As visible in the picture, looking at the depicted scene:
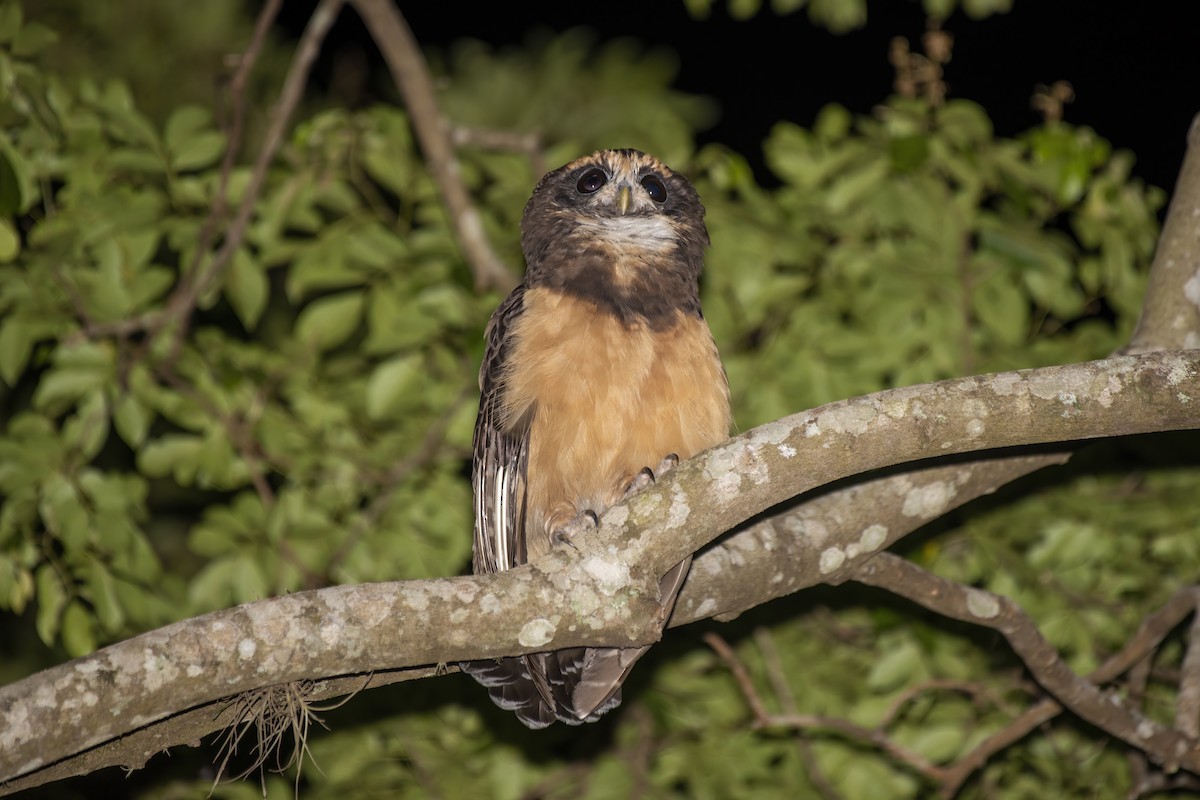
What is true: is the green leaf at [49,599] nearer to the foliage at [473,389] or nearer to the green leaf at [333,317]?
the foliage at [473,389]

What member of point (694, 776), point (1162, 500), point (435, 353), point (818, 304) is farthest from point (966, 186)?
point (694, 776)

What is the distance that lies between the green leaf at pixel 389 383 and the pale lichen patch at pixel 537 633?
2223 millimetres

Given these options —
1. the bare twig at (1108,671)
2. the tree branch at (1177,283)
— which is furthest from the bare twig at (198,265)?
the bare twig at (1108,671)

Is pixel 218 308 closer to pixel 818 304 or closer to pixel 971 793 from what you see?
pixel 818 304

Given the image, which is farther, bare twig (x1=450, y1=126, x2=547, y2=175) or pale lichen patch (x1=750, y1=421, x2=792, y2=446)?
bare twig (x1=450, y1=126, x2=547, y2=175)

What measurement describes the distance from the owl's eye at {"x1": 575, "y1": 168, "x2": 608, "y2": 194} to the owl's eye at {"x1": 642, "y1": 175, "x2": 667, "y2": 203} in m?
0.18

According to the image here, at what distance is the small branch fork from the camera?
4043 mm

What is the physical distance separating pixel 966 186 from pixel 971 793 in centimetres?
316

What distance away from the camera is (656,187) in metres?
4.98

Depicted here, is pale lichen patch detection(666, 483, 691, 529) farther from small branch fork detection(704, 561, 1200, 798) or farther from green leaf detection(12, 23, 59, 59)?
green leaf detection(12, 23, 59, 59)

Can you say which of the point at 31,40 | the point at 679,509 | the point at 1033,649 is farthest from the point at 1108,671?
the point at 31,40

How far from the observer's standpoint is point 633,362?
412 cm

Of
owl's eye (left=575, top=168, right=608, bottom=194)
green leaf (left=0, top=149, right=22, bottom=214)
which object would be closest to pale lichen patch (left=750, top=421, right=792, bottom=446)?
owl's eye (left=575, top=168, right=608, bottom=194)

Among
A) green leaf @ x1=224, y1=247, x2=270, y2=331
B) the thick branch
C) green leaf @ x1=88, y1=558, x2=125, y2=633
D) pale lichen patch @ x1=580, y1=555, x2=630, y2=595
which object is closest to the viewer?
the thick branch
